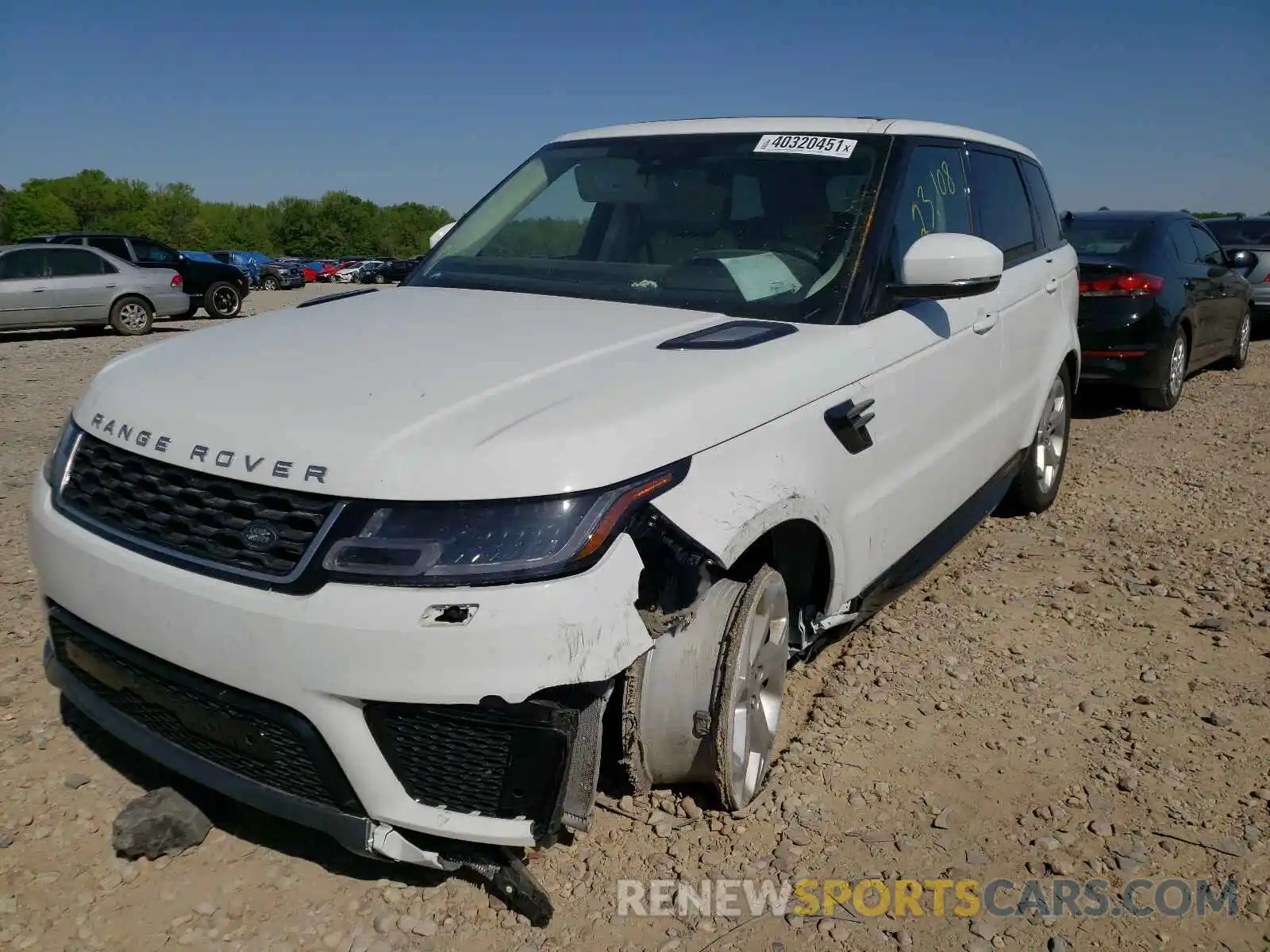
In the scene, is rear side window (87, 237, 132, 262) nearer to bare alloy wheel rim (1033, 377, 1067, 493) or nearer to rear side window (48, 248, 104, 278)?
→ rear side window (48, 248, 104, 278)

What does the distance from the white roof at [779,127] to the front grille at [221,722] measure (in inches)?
102

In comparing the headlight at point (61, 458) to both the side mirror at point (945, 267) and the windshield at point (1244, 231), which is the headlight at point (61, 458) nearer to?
the side mirror at point (945, 267)

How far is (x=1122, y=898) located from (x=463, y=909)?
1589mm

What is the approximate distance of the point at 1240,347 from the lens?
10695 millimetres

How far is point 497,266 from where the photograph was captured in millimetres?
3705

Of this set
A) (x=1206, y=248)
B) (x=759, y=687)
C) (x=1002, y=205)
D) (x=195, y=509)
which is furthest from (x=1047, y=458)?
(x=1206, y=248)

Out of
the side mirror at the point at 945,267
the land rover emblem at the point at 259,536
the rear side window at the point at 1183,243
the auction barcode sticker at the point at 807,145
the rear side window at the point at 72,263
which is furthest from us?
the rear side window at the point at 72,263

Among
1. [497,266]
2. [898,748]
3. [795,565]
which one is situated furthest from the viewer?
[497,266]

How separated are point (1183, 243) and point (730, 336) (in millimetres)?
7593

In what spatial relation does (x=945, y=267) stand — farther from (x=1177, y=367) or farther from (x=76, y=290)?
(x=76, y=290)

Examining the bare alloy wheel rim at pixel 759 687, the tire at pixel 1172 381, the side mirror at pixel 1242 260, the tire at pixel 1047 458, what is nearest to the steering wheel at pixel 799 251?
the bare alloy wheel rim at pixel 759 687

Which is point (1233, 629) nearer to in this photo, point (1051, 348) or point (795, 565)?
point (1051, 348)

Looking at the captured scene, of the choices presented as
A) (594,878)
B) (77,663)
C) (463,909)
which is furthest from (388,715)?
(77,663)

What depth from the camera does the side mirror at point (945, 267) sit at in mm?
3129
